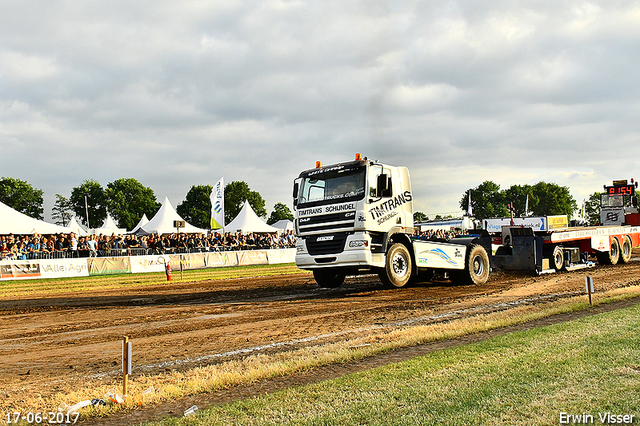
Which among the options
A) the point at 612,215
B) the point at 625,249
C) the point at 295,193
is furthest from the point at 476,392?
the point at 612,215

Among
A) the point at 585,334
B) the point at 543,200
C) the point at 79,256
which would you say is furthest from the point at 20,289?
the point at 543,200

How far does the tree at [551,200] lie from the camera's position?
125375mm

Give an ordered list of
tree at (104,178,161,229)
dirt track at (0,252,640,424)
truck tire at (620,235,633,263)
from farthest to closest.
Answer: tree at (104,178,161,229)
truck tire at (620,235,633,263)
dirt track at (0,252,640,424)

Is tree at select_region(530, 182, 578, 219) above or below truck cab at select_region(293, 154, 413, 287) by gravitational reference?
above

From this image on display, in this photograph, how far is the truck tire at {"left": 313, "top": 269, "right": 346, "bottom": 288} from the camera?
14891 millimetres

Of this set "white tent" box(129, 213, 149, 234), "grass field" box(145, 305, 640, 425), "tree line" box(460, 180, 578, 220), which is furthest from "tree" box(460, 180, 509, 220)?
"grass field" box(145, 305, 640, 425)

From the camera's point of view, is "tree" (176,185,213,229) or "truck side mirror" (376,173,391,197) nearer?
"truck side mirror" (376,173,391,197)

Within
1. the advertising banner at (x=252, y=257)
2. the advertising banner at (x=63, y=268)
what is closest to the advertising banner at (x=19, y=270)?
the advertising banner at (x=63, y=268)

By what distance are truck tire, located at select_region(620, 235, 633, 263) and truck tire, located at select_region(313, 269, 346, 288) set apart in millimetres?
13369

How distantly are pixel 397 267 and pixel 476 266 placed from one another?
143 inches

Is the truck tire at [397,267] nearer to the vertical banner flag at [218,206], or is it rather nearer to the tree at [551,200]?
the vertical banner flag at [218,206]

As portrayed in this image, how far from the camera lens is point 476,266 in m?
15.4

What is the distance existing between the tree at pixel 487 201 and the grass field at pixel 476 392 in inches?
5153

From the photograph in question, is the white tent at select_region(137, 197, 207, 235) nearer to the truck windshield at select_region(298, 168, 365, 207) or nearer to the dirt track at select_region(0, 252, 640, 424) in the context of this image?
the dirt track at select_region(0, 252, 640, 424)
